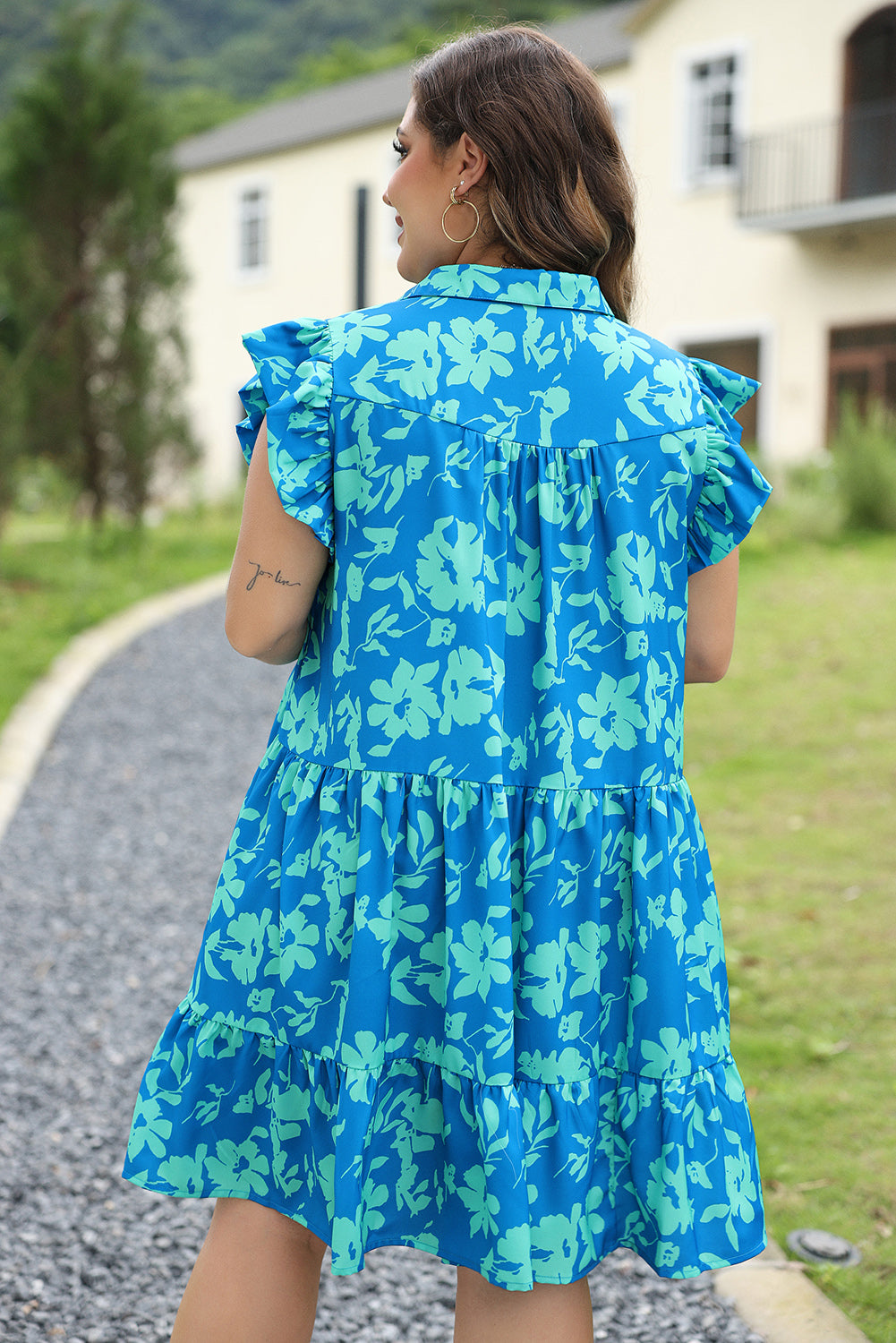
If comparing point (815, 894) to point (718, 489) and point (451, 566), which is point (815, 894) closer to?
point (718, 489)

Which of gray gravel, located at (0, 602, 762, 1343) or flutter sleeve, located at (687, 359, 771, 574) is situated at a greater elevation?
flutter sleeve, located at (687, 359, 771, 574)

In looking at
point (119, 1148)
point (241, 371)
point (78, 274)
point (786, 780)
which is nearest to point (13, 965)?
point (119, 1148)

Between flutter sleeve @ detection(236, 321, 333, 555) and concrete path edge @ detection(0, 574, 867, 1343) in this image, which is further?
Result: concrete path edge @ detection(0, 574, 867, 1343)

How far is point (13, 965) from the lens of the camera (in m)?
3.50

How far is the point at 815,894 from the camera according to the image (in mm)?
Answer: 4148

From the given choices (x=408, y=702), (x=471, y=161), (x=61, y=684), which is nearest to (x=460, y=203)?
(x=471, y=161)

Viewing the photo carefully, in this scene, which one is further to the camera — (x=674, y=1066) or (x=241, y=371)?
(x=241, y=371)

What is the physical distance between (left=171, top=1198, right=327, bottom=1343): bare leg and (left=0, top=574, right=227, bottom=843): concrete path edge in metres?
3.40

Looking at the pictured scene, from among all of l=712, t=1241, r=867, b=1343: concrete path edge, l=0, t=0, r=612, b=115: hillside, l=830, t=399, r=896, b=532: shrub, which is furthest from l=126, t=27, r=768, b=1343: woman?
l=0, t=0, r=612, b=115: hillside

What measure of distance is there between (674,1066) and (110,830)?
146 inches

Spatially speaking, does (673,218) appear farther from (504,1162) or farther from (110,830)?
(504,1162)

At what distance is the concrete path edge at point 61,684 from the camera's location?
16.7 ft

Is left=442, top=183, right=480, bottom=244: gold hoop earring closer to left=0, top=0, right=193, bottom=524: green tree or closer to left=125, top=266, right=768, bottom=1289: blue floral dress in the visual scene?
left=125, top=266, right=768, bottom=1289: blue floral dress

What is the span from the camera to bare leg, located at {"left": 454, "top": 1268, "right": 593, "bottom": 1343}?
1322 millimetres
